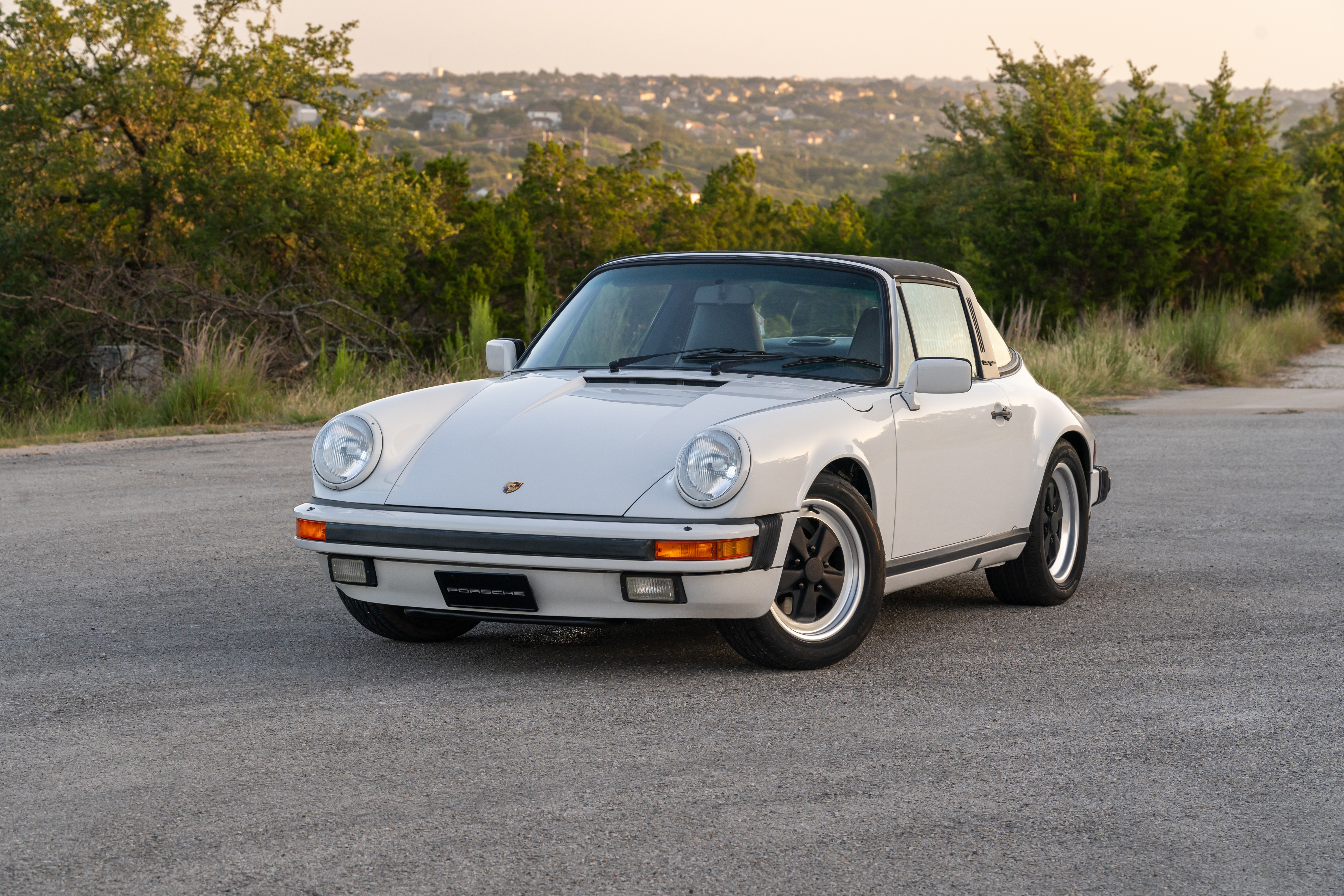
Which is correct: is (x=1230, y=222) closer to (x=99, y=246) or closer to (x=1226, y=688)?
(x=99, y=246)

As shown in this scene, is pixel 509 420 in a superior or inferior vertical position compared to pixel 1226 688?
superior

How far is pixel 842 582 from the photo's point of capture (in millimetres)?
5359

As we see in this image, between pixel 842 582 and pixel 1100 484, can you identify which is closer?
pixel 842 582

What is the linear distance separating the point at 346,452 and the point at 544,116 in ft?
634

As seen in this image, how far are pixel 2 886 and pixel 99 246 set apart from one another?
25.2 m

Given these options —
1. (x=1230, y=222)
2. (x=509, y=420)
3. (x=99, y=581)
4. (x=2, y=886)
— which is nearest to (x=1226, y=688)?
(x=509, y=420)

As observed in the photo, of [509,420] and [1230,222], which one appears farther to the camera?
[1230,222]

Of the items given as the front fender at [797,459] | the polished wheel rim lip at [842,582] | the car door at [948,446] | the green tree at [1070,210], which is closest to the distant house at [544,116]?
the green tree at [1070,210]

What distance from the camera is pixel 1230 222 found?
104ft

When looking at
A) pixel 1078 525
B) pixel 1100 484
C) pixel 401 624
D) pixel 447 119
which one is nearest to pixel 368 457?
pixel 401 624

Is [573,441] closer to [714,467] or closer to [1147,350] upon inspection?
[714,467]

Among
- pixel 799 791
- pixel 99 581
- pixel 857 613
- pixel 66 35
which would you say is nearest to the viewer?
pixel 799 791

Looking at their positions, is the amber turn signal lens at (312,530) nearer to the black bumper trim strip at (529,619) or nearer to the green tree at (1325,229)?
the black bumper trim strip at (529,619)

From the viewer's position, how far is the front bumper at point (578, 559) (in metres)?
4.79
